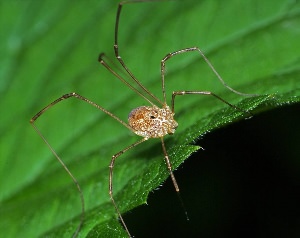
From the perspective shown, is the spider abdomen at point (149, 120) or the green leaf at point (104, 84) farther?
the spider abdomen at point (149, 120)

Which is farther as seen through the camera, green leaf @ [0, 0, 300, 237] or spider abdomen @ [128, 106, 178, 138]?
spider abdomen @ [128, 106, 178, 138]

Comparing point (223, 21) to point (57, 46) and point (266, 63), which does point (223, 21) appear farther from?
point (57, 46)

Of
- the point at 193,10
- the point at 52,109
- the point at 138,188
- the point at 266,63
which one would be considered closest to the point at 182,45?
the point at 193,10

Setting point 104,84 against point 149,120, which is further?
point 104,84

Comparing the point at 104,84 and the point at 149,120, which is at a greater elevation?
the point at 104,84
